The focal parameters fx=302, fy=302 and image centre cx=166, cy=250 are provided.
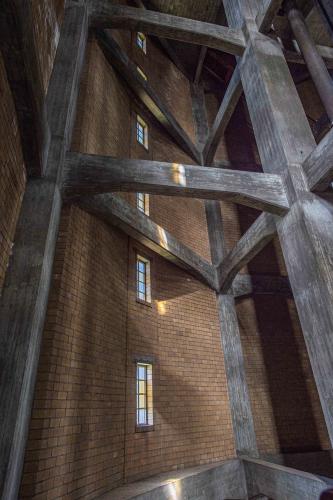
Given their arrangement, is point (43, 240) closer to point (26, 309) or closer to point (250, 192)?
point (26, 309)

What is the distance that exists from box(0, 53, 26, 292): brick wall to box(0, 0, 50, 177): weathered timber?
72mm

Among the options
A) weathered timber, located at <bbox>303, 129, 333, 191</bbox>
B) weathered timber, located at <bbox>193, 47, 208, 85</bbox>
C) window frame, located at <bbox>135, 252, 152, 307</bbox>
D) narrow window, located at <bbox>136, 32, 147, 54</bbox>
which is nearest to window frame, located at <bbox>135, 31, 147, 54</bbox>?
narrow window, located at <bbox>136, 32, 147, 54</bbox>

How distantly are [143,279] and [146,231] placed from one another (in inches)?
44.6

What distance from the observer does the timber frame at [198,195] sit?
3.03 m

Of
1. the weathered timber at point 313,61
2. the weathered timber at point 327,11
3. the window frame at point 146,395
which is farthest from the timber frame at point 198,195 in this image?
the window frame at point 146,395

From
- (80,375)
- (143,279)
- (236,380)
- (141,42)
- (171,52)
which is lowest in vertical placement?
(80,375)

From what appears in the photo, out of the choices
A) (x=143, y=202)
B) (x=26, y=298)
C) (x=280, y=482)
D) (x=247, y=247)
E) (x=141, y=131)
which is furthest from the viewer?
(x=141, y=131)

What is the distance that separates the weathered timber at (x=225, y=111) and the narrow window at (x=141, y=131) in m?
1.95

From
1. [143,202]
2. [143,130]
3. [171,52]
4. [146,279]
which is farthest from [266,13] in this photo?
[146,279]

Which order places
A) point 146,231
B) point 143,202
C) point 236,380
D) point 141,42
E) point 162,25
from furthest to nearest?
1. point 141,42
2. point 143,202
3. point 236,380
4. point 162,25
5. point 146,231

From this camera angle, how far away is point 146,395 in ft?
17.8

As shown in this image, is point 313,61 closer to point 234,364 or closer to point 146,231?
point 146,231

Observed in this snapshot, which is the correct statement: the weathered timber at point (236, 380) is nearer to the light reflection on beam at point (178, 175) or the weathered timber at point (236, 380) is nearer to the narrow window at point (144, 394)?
the narrow window at point (144, 394)

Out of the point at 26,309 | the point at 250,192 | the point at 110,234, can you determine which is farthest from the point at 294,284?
the point at 26,309
